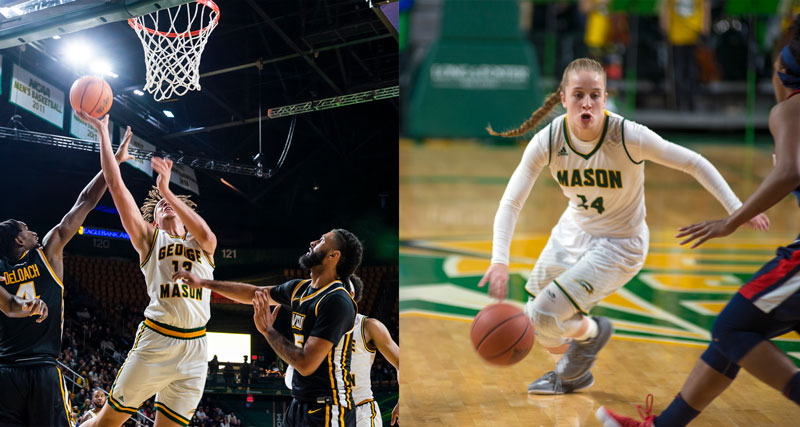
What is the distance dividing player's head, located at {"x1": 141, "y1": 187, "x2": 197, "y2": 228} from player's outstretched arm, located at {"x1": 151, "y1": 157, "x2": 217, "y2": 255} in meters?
0.02

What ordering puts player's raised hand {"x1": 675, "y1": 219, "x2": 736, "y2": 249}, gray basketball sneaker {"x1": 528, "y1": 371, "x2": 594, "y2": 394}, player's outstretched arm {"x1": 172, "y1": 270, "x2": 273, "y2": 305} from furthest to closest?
gray basketball sneaker {"x1": 528, "y1": 371, "x2": 594, "y2": 394} → player's outstretched arm {"x1": 172, "y1": 270, "x2": 273, "y2": 305} → player's raised hand {"x1": 675, "y1": 219, "x2": 736, "y2": 249}

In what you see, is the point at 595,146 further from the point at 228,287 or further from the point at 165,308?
the point at 165,308

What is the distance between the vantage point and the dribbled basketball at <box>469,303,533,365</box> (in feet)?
11.7

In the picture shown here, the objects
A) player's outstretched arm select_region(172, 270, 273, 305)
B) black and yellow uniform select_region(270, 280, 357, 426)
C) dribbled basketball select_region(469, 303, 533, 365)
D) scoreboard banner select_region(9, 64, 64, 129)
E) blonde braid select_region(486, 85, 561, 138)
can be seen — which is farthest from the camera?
blonde braid select_region(486, 85, 561, 138)

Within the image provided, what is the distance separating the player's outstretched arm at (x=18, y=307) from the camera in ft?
11.4

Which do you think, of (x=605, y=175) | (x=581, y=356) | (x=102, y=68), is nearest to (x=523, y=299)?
(x=581, y=356)

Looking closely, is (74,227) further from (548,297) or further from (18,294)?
(548,297)

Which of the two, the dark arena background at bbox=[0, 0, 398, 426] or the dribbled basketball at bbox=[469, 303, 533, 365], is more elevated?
the dark arena background at bbox=[0, 0, 398, 426]

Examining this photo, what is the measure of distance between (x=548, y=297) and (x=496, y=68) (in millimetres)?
8907

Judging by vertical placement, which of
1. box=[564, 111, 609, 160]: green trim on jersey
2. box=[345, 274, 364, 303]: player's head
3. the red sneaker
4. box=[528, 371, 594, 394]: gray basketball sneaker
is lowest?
the red sneaker

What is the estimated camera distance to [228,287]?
3.24m

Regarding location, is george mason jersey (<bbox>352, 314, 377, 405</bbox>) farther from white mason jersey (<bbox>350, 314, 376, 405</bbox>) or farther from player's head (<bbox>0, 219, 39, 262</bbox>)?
player's head (<bbox>0, 219, 39, 262</bbox>)

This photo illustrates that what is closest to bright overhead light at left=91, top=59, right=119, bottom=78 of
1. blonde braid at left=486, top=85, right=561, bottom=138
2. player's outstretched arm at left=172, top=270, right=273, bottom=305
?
player's outstretched arm at left=172, top=270, right=273, bottom=305

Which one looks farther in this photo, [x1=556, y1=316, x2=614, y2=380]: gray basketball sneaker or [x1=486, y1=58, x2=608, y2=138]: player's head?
[x1=556, y1=316, x2=614, y2=380]: gray basketball sneaker
